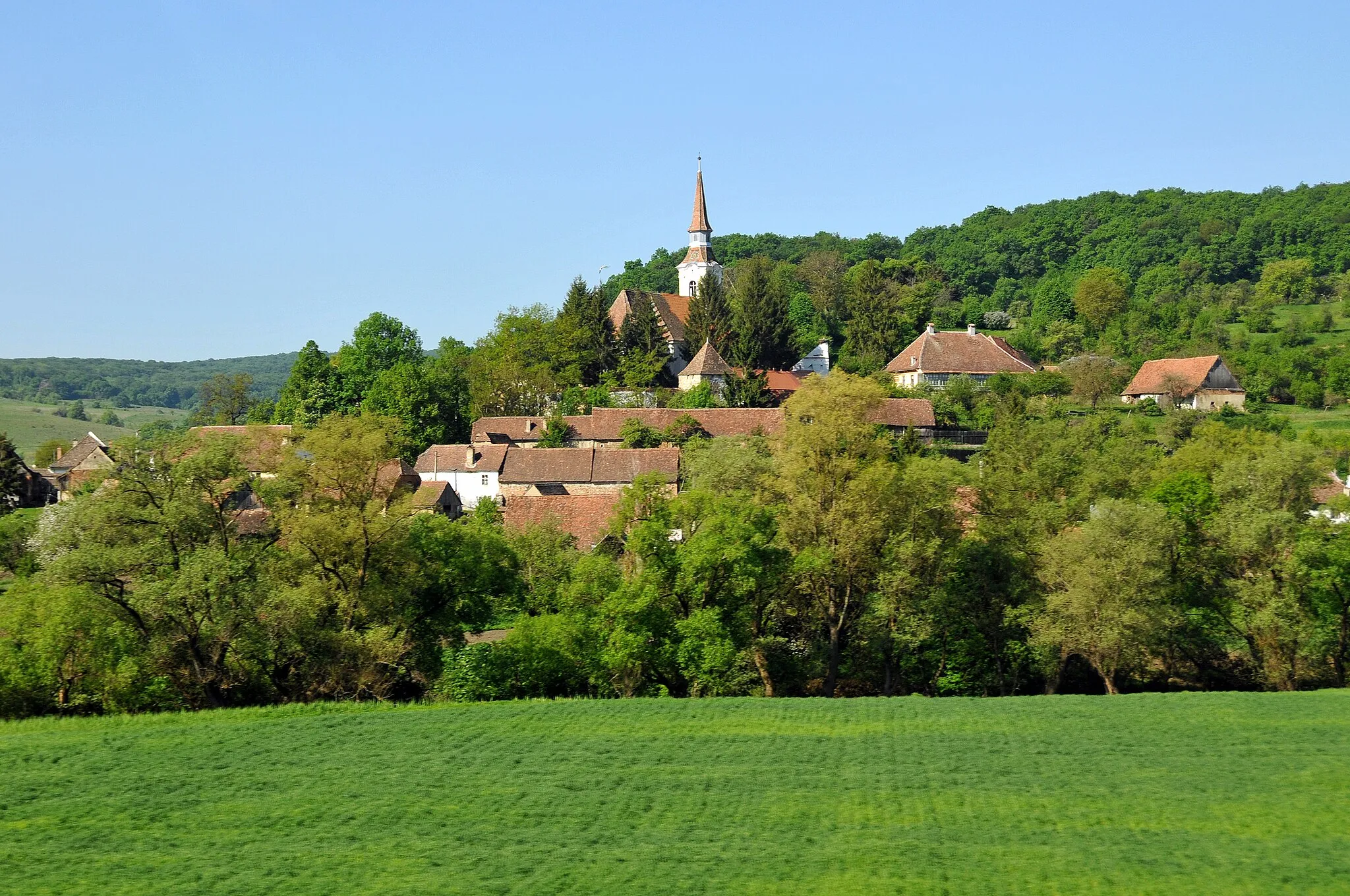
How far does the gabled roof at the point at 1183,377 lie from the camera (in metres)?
69.2

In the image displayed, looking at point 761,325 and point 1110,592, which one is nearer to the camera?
point 1110,592

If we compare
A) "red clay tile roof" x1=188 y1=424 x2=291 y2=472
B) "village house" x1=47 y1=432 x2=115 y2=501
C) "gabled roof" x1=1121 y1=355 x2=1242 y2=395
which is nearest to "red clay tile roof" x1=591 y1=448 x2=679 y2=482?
"red clay tile roof" x1=188 y1=424 x2=291 y2=472

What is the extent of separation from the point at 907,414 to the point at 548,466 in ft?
59.5

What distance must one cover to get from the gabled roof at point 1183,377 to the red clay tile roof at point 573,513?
3914 cm

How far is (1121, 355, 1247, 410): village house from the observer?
69062 mm

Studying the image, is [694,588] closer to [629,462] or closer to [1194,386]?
[629,462]

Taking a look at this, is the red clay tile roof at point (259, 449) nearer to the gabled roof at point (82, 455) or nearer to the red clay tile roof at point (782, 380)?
the red clay tile roof at point (782, 380)

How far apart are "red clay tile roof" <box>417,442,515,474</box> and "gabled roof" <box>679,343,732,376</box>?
13495 millimetres

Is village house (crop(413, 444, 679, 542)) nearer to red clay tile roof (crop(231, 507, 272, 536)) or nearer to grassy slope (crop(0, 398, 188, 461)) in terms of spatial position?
red clay tile roof (crop(231, 507, 272, 536))

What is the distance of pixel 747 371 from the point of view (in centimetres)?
6525

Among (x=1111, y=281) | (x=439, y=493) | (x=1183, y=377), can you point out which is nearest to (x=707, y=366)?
(x=439, y=493)

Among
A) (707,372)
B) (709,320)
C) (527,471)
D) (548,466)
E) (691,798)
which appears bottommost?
(691,798)

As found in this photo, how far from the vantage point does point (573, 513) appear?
44500mm

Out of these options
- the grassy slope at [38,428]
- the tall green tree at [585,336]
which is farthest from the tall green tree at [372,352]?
the grassy slope at [38,428]
